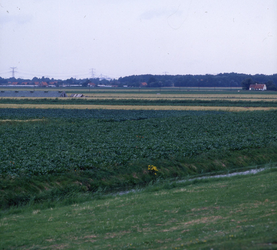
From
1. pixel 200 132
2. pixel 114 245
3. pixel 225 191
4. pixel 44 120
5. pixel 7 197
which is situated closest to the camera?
pixel 114 245

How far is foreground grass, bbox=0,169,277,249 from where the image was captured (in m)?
8.38

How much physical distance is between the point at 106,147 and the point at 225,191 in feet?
46.0

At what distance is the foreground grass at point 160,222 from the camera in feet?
27.5

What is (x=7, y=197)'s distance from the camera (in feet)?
56.7

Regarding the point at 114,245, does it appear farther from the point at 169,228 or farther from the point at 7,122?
the point at 7,122

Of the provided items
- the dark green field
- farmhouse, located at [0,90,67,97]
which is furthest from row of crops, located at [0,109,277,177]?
farmhouse, located at [0,90,67,97]

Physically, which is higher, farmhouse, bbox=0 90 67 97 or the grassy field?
farmhouse, bbox=0 90 67 97

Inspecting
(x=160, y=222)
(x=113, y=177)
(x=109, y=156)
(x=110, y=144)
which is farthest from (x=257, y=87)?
(x=160, y=222)

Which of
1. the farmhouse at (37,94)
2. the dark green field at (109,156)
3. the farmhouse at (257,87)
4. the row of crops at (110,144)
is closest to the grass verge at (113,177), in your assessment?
the dark green field at (109,156)

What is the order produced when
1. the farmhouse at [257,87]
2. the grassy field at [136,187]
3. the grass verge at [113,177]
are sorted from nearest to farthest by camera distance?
the grassy field at [136,187] → the grass verge at [113,177] → the farmhouse at [257,87]

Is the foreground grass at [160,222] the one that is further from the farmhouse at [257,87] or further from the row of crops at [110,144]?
the farmhouse at [257,87]

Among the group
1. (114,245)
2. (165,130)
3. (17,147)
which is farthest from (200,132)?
(114,245)

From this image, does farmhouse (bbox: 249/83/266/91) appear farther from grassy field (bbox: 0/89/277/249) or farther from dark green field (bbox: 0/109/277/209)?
dark green field (bbox: 0/109/277/209)

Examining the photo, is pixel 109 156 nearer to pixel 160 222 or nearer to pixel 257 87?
pixel 160 222
